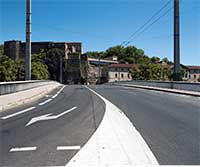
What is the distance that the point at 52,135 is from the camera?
8.89m

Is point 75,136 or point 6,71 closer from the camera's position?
point 75,136

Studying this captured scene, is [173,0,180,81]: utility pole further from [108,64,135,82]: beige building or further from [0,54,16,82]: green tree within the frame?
[108,64,135,82]: beige building

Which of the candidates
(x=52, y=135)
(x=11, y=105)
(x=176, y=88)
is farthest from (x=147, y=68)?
(x=52, y=135)

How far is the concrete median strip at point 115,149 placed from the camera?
636 centimetres

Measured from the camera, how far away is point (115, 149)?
7.31m

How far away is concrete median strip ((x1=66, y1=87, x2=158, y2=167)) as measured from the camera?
6357 mm

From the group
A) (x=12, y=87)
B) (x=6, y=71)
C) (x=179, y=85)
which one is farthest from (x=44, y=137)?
(x=6, y=71)

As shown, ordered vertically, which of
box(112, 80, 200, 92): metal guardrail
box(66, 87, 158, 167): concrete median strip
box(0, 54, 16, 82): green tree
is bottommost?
box(66, 87, 158, 167): concrete median strip

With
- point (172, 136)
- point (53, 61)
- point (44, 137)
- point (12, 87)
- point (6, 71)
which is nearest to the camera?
point (44, 137)

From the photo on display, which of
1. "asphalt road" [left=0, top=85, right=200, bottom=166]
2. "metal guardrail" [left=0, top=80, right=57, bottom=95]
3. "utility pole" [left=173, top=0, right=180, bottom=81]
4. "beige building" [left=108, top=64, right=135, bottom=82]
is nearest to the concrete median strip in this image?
"asphalt road" [left=0, top=85, right=200, bottom=166]

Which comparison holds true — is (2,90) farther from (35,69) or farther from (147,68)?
(147,68)

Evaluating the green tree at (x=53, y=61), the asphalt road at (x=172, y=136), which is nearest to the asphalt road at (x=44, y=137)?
the asphalt road at (x=172, y=136)

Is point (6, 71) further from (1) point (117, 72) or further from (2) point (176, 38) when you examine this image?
(1) point (117, 72)

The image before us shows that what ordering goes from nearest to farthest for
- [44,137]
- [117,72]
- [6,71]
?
1. [44,137]
2. [6,71]
3. [117,72]
